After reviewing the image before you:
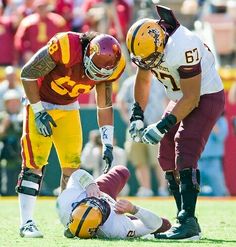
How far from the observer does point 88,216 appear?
692 cm

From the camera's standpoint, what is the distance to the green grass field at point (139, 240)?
6.87 m

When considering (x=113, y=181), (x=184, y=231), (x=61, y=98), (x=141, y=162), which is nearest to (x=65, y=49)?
(x=61, y=98)

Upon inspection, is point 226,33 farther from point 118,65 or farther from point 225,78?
point 118,65

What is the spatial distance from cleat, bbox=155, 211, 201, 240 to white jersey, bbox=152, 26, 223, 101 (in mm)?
931

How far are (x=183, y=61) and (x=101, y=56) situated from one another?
61cm

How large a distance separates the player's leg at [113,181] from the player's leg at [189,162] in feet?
1.83

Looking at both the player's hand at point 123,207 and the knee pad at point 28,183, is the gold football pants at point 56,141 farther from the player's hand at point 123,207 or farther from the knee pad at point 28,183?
the player's hand at point 123,207

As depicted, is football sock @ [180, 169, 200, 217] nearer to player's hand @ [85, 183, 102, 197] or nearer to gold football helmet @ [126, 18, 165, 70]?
player's hand @ [85, 183, 102, 197]

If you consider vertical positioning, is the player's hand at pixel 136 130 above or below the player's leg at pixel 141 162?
above

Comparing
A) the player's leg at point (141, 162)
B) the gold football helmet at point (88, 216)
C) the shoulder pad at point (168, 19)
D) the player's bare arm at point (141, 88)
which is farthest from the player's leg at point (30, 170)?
the player's leg at point (141, 162)

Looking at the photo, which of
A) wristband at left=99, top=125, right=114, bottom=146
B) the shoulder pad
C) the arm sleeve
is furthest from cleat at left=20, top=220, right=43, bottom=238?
the shoulder pad

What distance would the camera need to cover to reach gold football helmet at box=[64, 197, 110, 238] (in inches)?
273

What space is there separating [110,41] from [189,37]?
2.02ft

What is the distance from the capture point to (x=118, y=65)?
7293 mm
